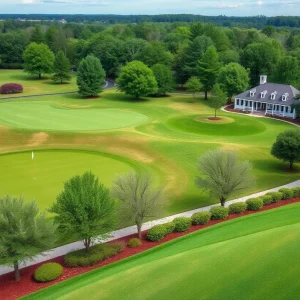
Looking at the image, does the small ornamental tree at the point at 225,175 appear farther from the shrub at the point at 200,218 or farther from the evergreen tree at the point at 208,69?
A: the evergreen tree at the point at 208,69

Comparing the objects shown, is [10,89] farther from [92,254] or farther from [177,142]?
[92,254]

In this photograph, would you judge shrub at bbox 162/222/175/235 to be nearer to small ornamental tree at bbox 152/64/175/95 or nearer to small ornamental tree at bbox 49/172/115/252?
small ornamental tree at bbox 49/172/115/252

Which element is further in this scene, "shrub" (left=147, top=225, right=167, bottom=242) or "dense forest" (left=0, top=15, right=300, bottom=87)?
"dense forest" (left=0, top=15, right=300, bottom=87)

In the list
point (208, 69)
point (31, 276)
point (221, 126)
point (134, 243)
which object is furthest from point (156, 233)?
point (208, 69)

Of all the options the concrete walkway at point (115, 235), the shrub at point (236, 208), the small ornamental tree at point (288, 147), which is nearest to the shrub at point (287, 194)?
the concrete walkway at point (115, 235)

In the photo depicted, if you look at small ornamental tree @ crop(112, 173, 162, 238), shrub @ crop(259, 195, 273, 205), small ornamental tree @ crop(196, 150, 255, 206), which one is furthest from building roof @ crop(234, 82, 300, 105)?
small ornamental tree @ crop(112, 173, 162, 238)
